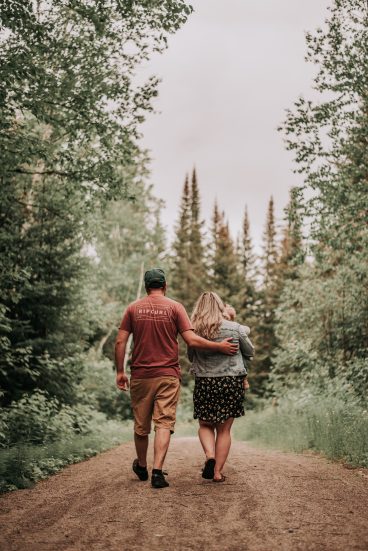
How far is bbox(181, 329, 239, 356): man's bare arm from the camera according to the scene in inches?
255

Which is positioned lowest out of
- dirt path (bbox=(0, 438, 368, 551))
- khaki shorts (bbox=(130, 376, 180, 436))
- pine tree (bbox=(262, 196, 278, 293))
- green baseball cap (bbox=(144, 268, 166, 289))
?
dirt path (bbox=(0, 438, 368, 551))

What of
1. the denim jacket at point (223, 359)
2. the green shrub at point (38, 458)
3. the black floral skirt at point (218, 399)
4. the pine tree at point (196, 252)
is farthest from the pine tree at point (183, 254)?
the black floral skirt at point (218, 399)

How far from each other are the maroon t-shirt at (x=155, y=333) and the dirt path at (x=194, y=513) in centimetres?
126

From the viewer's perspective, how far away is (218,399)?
670 centimetres

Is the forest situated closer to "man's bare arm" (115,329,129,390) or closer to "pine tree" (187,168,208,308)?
"man's bare arm" (115,329,129,390)

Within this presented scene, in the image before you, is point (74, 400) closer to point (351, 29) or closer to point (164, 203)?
point (351, 29)

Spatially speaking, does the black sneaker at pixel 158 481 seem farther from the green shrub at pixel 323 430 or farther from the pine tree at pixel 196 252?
the pine tree at pixel 196 252

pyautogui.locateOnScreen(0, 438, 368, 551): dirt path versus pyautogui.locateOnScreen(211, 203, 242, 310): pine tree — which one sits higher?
pyautogui.locateOnScreen(211, 203, 242, 310): pine tree

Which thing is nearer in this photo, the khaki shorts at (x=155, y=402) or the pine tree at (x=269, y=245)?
the khaki shorts at (x=155, y=402)

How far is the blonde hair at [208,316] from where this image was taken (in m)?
6.77

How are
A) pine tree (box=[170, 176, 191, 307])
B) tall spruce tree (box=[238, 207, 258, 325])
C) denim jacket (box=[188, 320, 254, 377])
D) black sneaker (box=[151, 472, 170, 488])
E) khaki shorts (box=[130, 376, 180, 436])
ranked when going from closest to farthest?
black sneaker (box=[151, 472, 170, 488])
khaki shorts (box=[130, 376, 180, 436])
denim jacket (box=[188, 320, 254, 377])
tall spruce tree (box=[238, 207, 258, 325])
pine tree (box=[170, 176, 191, 307])

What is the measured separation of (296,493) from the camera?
5781mm

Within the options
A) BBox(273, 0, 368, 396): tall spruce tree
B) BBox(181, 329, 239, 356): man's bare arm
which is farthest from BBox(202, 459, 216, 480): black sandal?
BBox(273, 0, 368, 396): tall spruce tree

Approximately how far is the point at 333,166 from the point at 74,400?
8288 mm
